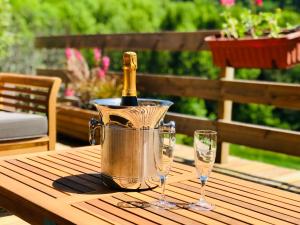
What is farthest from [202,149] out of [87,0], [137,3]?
[137,3]

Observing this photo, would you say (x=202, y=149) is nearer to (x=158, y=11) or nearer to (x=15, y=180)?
(x=15, y=180)

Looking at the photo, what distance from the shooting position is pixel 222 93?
430cm

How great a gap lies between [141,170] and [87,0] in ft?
44.3

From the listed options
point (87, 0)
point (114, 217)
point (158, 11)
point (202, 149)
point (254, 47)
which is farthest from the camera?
point (158, 11)

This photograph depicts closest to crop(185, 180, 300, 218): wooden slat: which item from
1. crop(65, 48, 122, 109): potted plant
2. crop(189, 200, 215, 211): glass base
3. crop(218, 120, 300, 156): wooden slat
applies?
crop(189, 200, 215, 211): glass base

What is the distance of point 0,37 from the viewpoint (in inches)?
212

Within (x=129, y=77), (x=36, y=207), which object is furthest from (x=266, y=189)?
(x=36, y=207)

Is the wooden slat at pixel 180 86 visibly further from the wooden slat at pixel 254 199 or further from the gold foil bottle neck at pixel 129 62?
the gold foil bottle neck at pixel 129 62

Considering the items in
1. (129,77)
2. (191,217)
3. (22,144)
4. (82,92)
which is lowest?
(22,144)

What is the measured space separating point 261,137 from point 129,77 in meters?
2.33

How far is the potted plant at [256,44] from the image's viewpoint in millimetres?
3289

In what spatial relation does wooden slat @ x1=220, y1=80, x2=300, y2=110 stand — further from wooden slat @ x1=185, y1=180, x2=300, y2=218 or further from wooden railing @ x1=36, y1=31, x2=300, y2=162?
wooden slat @ x1=185, y1=180, x2=300, y2=218

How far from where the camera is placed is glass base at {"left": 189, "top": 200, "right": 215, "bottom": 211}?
1.69 metres

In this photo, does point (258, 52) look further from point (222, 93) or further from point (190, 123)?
point (190, 123)
